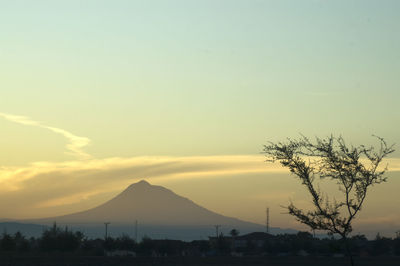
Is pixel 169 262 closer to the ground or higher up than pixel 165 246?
closer to the ground

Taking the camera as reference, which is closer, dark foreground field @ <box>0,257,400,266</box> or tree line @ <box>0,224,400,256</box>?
dark foreground field @ <box>0,257,400,266</box>

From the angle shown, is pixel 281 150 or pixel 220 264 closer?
pixel 281 150

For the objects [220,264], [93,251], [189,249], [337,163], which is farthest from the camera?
[189,249]

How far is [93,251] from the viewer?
145750mm

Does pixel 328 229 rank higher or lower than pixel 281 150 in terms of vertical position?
lower

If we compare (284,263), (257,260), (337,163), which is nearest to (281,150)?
(337,163)

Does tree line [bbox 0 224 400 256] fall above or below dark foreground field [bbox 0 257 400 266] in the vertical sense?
above

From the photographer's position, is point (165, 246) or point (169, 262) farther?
point (165, 246)

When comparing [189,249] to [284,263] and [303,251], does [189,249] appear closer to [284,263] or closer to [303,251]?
[303,251]

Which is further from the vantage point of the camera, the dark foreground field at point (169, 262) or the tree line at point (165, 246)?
the tree line at point (165, 246)

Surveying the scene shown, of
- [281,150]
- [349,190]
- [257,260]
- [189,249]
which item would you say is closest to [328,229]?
[349,190]

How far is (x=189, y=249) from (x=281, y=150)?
455 ft

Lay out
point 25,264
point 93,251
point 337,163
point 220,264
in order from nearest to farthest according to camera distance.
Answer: point 337,163 < point 25,264 < point 220,264 < point 93,251

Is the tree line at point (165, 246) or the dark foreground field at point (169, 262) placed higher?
the tree line at point (165, 246)
